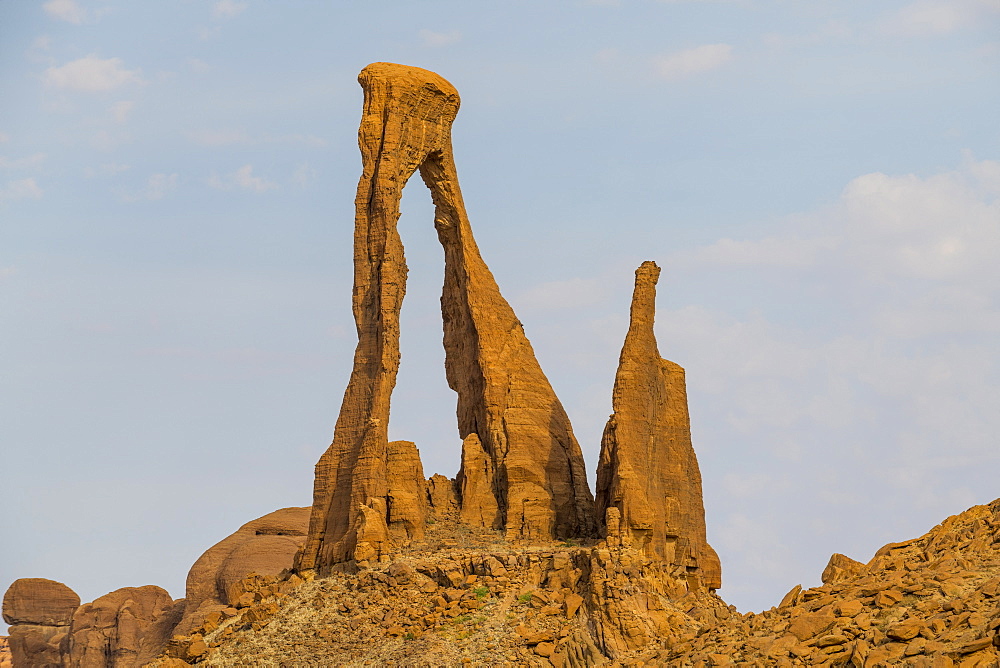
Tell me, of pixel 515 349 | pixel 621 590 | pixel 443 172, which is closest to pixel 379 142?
pixel 443 172

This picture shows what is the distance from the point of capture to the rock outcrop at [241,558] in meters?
70.9

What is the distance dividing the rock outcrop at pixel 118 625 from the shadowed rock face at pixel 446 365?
1001 inches

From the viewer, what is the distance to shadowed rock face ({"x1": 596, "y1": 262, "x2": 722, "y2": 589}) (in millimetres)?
48531

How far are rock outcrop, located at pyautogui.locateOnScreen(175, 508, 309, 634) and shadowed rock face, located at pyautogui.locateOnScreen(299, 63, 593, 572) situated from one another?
1803 centimetres

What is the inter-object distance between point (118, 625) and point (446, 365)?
2953cm

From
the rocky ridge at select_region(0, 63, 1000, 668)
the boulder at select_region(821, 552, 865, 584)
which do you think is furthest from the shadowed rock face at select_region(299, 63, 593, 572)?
the boulder at select_region(821, 552, 865, 584)

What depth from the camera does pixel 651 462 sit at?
5138cm

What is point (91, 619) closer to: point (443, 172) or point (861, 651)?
point (443, 172)

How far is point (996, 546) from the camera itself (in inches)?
1378

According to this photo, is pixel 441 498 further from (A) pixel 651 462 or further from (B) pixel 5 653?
(B) pixel 5 653

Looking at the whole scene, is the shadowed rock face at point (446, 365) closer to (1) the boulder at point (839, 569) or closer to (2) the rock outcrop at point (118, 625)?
(1) the boulder at point (839, 569)

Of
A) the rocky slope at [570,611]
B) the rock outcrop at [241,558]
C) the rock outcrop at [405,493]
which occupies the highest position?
the rock outcrop at [241,558]

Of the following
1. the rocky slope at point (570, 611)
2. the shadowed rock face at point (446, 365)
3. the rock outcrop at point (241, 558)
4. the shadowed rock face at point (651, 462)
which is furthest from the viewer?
the rock outcrop at point (241, 558)

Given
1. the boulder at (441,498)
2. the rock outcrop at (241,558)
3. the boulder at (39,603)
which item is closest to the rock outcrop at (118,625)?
the rock outcrop at (241,558)
